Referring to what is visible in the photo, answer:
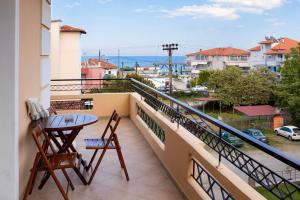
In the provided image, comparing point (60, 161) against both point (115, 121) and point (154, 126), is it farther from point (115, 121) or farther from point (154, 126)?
point (154, 126)

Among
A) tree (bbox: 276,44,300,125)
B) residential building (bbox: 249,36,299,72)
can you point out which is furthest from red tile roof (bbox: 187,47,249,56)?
tree (bbox: 276,44,300,125)

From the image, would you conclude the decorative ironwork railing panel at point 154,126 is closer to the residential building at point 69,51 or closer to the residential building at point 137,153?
the residential building at point 137,153

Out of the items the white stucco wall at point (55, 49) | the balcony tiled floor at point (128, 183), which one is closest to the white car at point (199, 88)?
the white stucco wall at point (55, 49)

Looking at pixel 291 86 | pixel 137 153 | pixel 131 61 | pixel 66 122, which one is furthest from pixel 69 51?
pixel 131 61

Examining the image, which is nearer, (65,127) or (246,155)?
(246,155)

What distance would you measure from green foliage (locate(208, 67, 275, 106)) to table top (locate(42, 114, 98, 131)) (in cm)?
2626

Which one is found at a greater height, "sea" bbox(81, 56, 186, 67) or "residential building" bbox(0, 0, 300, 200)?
"sea" bbox(81, 56, 186, 67)

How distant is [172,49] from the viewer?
957 inches

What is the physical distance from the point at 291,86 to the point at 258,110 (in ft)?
11.5

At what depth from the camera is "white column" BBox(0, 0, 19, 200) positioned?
99.7 inches

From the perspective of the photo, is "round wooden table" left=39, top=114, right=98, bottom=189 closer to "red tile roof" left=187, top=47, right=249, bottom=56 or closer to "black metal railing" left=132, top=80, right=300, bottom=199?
"black metal railing" left=132, top=80, right=300, bottom=199

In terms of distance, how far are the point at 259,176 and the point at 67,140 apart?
6.96 ft

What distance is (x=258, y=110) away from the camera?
2838cm

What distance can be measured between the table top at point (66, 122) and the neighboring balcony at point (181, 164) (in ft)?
2.09
